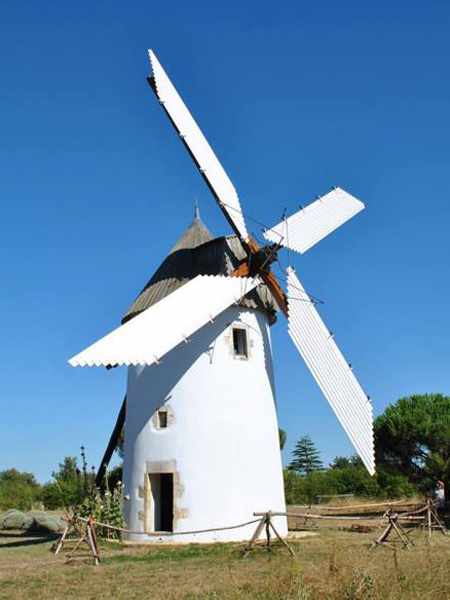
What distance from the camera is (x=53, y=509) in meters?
31.7

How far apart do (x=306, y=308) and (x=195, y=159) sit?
15.0 ft

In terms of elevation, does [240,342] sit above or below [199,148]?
below

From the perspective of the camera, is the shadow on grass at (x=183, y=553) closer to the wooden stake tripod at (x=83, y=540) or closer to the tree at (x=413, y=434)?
the wooden stake tripod at (x=83, y=540)

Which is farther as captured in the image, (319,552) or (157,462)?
(157,462)

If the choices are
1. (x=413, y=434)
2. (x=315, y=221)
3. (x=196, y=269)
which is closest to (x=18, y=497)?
(x=413, y=434)

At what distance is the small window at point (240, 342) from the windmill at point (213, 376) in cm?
3

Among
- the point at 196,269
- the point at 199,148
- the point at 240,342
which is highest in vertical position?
the point at 199,148

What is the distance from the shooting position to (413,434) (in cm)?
2361

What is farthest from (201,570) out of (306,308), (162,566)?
(306,308)

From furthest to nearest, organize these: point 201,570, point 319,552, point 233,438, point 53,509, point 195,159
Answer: point 53,509, point 195,159, point 233,438, point 319,552, point 201,570

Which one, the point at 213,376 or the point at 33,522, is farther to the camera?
the point at 33,522

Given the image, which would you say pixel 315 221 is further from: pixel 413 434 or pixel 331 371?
pixel 413 434

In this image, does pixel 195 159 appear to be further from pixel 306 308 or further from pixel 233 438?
pixel 233 438

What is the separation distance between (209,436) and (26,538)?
20.8ft
